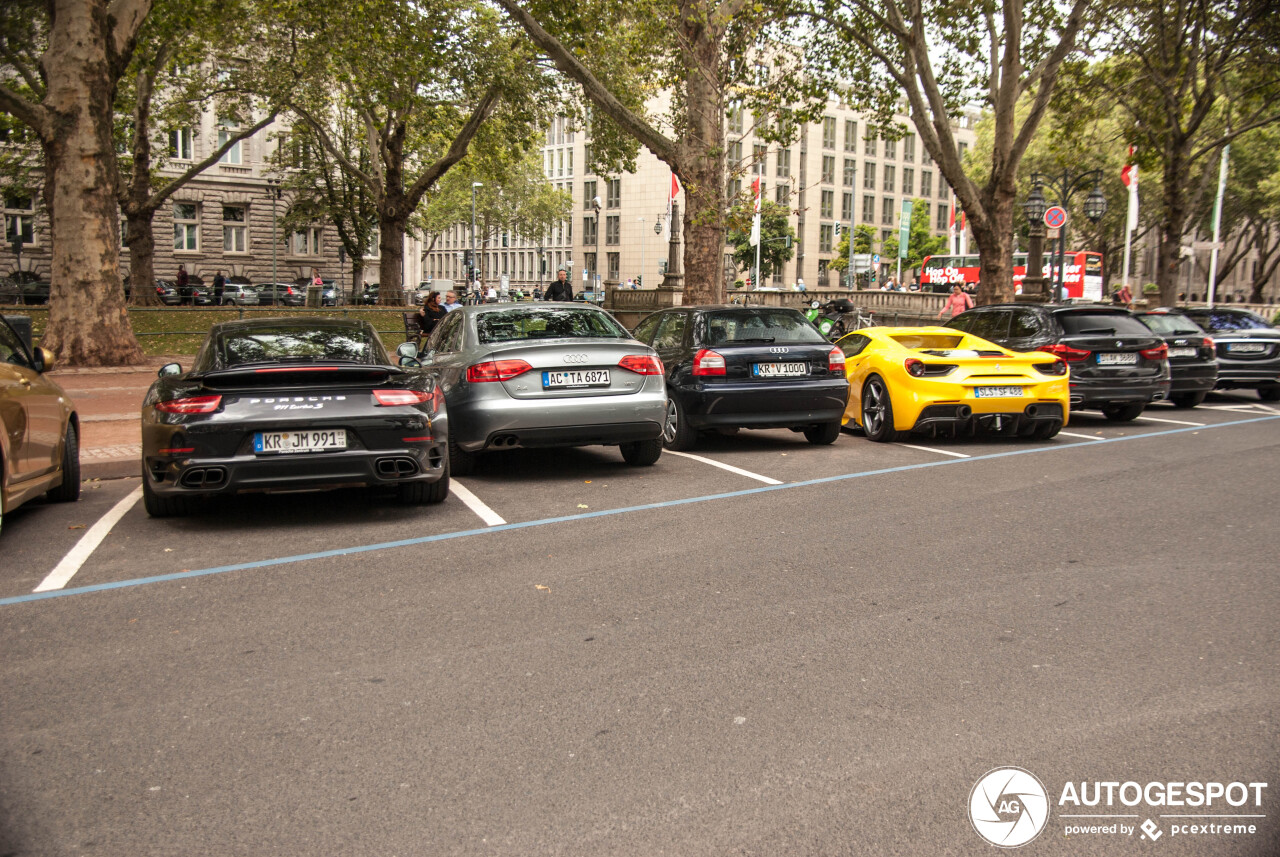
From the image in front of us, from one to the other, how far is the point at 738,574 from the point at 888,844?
2907mm

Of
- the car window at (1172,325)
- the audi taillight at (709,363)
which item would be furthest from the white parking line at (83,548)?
the car window at (1172,325)

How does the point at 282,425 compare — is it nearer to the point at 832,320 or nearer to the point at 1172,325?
the point at 1172,325

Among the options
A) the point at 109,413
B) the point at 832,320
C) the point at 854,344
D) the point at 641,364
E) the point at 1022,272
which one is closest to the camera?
the point at 641,364

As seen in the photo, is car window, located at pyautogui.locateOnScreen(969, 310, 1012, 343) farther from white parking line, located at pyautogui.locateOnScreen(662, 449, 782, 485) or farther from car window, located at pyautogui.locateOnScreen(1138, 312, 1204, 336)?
white parking line, located at pyautogui.locateOnScreen(662, 449, 782, 485)

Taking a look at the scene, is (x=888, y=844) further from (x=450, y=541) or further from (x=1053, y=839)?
(x=450, y=541)

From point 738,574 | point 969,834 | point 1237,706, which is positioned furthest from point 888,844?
point 738,574

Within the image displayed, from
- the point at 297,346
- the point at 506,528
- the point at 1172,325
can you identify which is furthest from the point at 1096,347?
the point at 297,346

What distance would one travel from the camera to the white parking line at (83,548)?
18.7ft

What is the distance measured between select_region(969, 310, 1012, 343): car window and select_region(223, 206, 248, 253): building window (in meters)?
50.6

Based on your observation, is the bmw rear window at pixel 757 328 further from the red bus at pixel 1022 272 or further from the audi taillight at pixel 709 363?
the red bus at pixel 1022 272

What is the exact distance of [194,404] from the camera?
6.70 m

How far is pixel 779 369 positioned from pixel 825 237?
284ft

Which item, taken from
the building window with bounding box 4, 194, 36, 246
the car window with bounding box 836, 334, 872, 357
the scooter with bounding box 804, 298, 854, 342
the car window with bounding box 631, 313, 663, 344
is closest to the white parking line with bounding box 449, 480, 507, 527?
the car window with bounding box 631, 313, 663, 344

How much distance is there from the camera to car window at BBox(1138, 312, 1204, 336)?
15.6 metres
